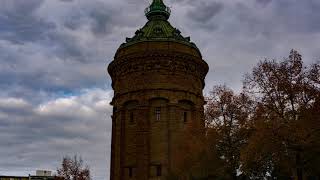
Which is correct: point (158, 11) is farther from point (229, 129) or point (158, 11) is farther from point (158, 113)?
point (229, 129)

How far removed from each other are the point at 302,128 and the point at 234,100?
329 inches

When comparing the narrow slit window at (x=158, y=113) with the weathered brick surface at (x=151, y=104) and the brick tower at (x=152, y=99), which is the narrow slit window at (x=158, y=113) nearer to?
the brick tower at (x=152, y=99)

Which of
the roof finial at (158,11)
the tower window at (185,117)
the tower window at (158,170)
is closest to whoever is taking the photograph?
the tower window at (158,170)

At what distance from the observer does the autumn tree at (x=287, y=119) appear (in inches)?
1182

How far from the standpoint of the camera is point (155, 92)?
5012 centimetres

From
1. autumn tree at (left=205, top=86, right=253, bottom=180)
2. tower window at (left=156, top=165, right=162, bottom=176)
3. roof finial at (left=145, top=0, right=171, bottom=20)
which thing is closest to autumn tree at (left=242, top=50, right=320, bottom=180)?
autumn tree at (left=205, top=86, right=253, bottom=180)

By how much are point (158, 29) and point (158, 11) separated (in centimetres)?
335

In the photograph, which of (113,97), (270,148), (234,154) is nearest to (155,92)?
(113,97)

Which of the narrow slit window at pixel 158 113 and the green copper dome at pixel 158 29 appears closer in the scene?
the narrow slit window at pixel 158 113

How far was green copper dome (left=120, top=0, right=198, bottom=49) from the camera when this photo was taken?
52906mm

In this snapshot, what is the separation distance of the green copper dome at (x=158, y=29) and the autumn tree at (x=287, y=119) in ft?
66.9

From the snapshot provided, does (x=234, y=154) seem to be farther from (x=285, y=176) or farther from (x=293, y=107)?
(x=285, y=176)

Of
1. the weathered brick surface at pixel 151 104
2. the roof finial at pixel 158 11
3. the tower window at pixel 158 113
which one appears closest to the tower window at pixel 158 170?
the weathered brick surface at pixel 151 104

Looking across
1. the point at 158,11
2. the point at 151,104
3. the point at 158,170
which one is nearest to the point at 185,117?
the point at 151,104
